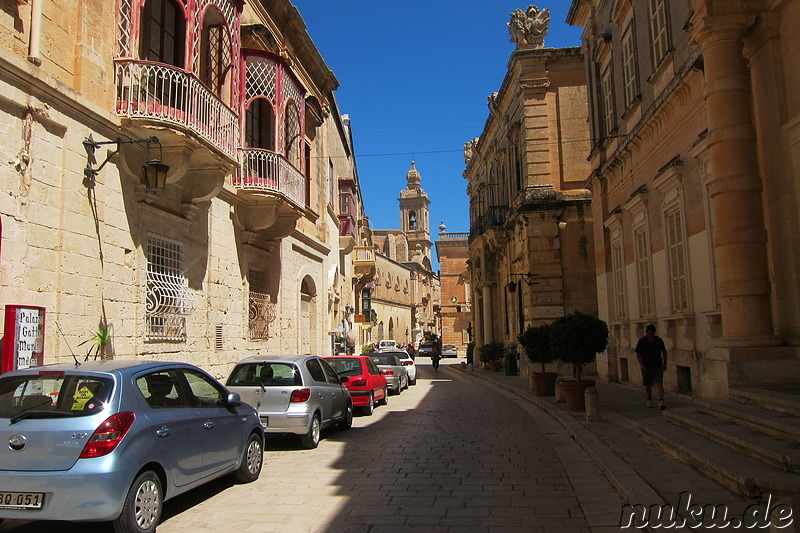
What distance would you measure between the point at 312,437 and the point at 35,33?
693cm

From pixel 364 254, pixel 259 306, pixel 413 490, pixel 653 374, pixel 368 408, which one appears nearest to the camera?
pixel 413 490

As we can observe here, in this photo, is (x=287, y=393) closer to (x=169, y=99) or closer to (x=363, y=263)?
(x=169, y=99)

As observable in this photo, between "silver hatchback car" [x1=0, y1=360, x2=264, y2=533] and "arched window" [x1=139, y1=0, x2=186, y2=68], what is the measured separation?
25.0 feet

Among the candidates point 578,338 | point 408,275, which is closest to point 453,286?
point 408,275

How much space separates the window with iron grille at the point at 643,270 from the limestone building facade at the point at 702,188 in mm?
47

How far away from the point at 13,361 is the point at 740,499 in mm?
7900

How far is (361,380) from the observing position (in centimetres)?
1423

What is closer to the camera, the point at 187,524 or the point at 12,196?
the point at 187,524

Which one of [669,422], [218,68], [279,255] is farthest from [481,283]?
[669,422]

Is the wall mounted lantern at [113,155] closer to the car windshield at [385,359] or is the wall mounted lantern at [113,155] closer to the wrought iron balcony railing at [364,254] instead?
the car windshield at [385,359]

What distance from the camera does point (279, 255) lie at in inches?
710

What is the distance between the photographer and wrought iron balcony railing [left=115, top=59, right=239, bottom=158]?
10086 millimetres

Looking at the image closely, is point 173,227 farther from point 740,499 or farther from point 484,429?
point 740,499

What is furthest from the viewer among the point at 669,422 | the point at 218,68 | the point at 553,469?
the point at 218,68
